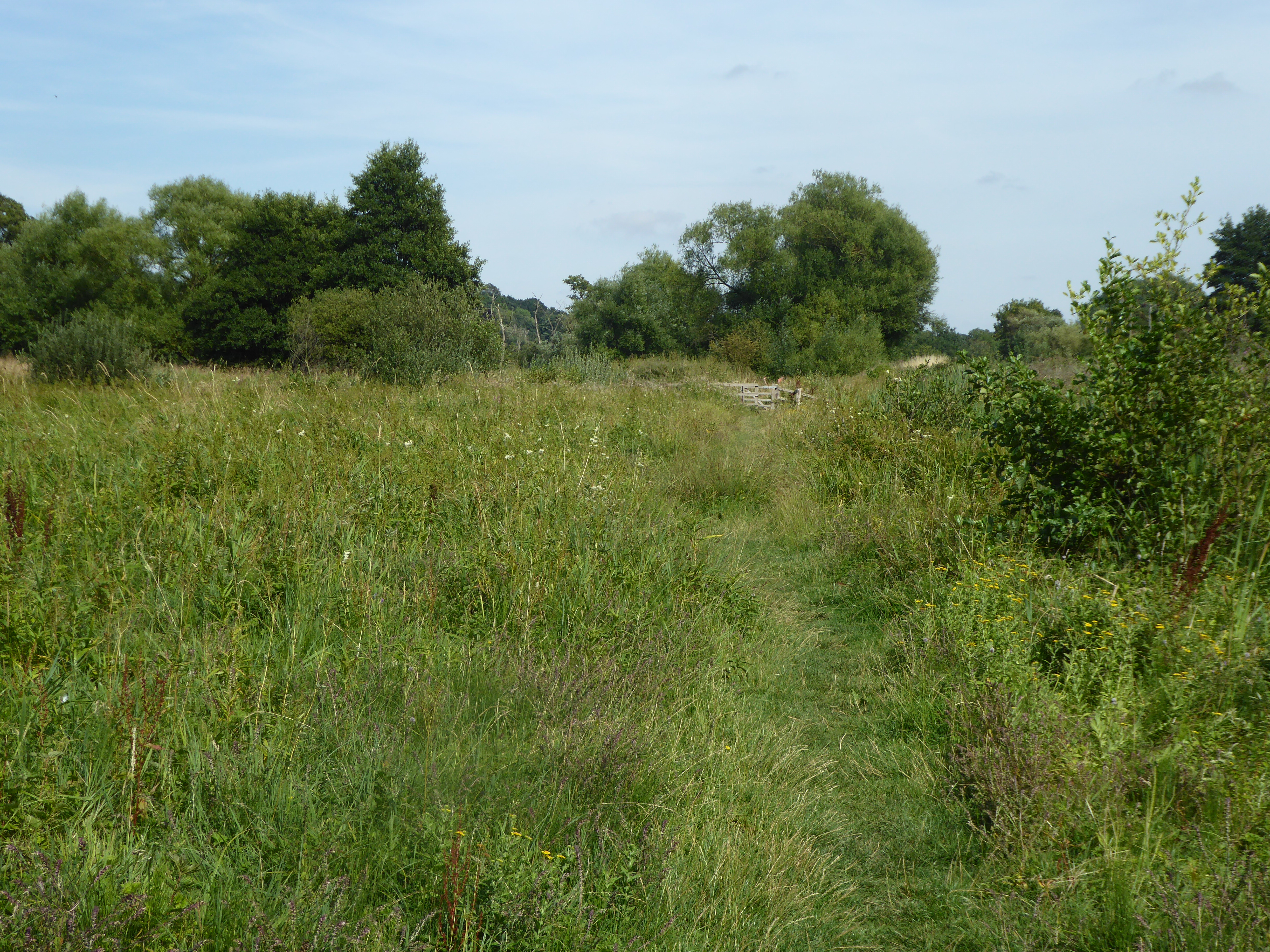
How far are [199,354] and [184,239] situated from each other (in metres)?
10.4

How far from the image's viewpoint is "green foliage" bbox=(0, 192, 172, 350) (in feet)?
126

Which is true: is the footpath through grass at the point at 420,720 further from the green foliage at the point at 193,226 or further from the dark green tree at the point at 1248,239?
the green foliage at the point at 193,226

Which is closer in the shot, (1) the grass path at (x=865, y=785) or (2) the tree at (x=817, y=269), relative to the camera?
(1) the grass path at (x=865, y=785)

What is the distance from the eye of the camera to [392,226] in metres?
36.6

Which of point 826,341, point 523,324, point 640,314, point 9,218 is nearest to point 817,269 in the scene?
point 826,341

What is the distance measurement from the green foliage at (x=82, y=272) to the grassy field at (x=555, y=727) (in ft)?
134

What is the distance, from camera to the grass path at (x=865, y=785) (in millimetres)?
2441

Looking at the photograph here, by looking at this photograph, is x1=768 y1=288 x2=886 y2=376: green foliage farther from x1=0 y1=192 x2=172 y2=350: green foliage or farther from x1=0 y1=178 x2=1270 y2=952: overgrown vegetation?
x1=0 y1=192 x2=172 y2=350: green foliage

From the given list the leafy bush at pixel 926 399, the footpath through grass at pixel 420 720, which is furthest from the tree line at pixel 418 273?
the footpath through grass at pixel 420 720

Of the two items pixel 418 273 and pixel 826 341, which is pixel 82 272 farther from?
pixel 826 341

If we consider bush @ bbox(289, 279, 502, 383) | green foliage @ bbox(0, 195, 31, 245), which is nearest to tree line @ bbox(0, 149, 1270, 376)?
green foliage @ bbox(0, 195, 31, 245)

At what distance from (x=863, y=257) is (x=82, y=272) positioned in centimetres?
4291

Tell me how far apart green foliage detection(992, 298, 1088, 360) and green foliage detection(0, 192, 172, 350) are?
4502cm

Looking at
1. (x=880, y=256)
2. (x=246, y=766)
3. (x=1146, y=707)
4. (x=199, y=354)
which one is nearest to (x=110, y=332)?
(x=246, y=766)
